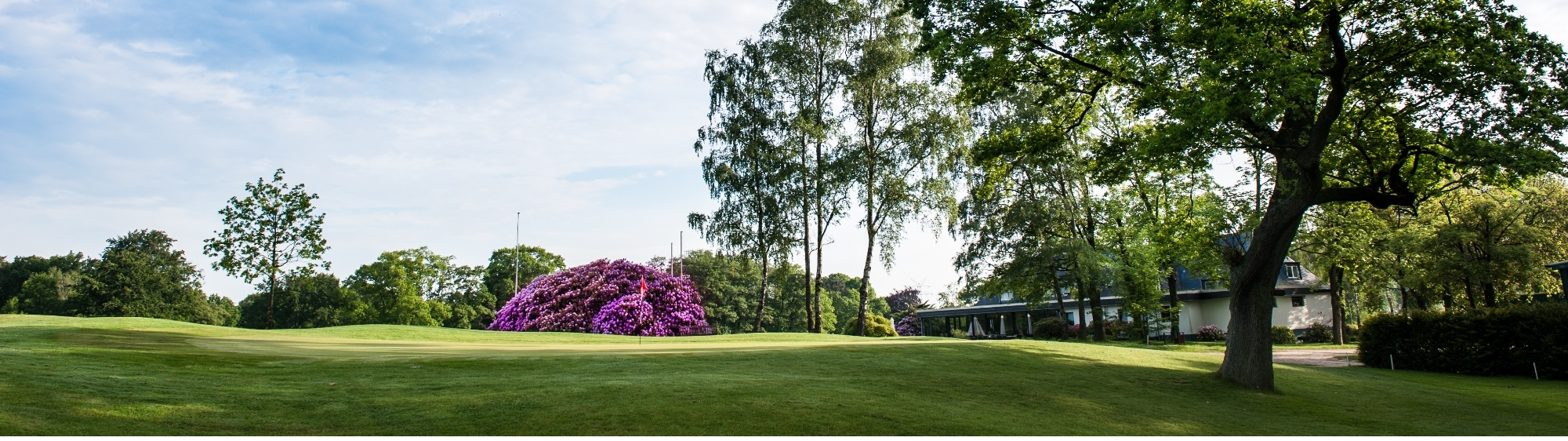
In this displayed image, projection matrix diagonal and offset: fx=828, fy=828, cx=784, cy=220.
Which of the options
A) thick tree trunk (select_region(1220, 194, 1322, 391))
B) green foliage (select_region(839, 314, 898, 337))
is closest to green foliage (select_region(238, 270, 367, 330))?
green foliage (select_region(839, 314, 898, 337))

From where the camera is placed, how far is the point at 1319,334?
146ft

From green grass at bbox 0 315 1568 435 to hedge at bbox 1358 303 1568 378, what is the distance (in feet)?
6.90

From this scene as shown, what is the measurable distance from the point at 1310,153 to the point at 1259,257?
2.05 m

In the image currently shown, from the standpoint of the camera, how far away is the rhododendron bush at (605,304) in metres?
39.2

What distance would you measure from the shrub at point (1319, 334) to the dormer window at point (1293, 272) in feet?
16.2

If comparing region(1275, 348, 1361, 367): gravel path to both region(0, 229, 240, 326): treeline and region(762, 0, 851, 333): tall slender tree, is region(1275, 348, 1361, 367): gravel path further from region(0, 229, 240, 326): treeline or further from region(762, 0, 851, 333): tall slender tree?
region(0, 229, 240, 326): treeline

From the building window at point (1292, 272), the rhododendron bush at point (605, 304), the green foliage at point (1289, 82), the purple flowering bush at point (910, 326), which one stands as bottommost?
the purple flowering bush at point (910, 326)

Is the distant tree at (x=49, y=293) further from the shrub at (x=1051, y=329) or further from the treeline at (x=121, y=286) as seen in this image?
the shrub at (x=1051, y=329)

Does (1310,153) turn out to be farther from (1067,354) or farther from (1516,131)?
(1067,354)

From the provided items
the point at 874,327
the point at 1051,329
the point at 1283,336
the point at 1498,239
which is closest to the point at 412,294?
the point at 874,327

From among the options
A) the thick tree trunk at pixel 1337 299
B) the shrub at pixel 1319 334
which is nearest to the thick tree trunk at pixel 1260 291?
the thick tree trunk at pixel 1337 299

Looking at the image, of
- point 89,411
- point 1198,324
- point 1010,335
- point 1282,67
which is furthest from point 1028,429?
point 1010,335

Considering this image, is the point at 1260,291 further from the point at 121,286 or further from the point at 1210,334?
the point at 121,286

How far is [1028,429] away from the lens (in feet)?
29.8
